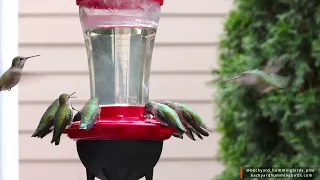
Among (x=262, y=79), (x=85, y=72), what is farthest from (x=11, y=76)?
(x=85, y=72)

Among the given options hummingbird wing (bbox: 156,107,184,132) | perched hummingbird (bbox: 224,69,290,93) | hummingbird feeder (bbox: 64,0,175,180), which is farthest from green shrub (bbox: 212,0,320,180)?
hummingbird wing (bbox: 156,107,184,132)

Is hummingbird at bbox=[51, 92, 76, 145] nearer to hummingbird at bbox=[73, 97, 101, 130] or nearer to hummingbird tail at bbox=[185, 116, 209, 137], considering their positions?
hummingbird at bbox=[73, 97, 101, 130]

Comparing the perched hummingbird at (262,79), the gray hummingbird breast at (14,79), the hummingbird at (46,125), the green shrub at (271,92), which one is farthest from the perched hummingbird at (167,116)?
the green shrub at (271,92)

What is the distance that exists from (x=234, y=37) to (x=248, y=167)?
0.72m

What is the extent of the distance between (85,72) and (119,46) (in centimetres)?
149

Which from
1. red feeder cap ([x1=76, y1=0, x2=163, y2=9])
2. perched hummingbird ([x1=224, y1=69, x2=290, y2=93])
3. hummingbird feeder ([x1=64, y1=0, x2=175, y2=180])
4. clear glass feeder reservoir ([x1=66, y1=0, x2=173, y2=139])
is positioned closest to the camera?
hummingbird feeder ([x1=64, y1=0, x2=175, y2=180])

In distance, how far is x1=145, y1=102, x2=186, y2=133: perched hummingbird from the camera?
1.50 meters

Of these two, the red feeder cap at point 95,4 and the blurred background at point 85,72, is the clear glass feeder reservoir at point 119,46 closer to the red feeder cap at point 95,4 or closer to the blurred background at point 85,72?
the red feeder cap at point 95,4

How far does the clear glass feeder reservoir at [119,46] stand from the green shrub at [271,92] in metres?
1.22

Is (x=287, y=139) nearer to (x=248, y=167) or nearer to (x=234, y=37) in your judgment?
(x=248, y=167)

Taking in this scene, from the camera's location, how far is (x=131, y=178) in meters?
1.61

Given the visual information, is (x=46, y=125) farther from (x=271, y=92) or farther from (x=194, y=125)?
(x=271, y=92)

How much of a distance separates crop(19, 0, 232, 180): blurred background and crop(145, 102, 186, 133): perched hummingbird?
1945 mm

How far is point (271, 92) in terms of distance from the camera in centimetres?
321
